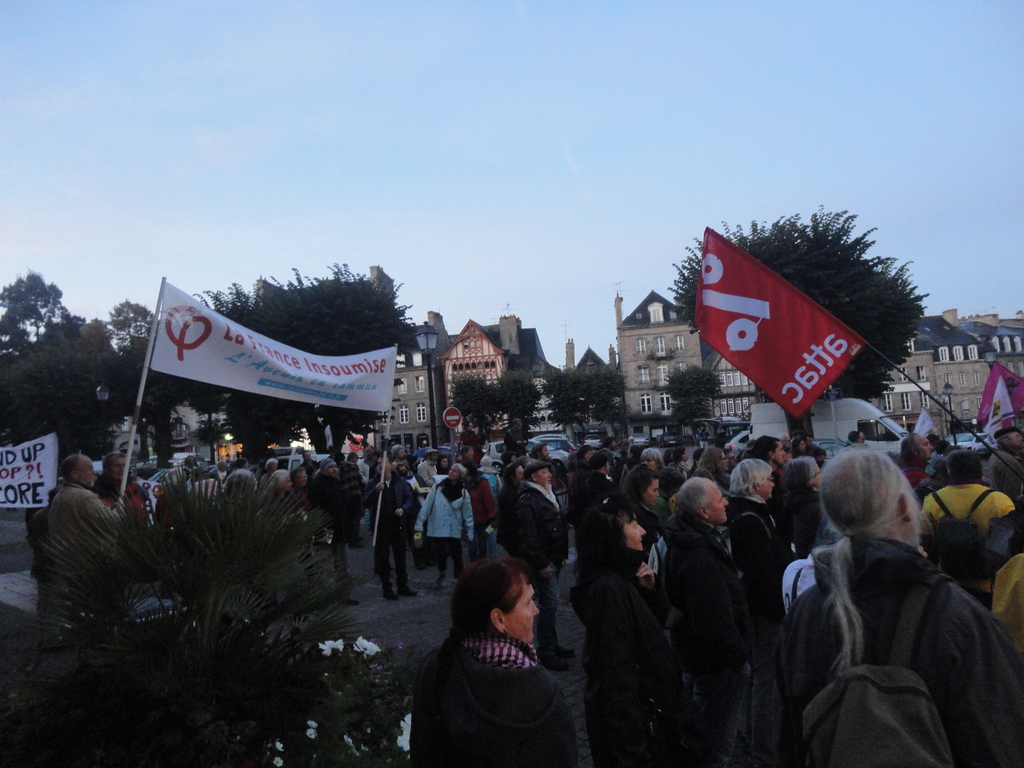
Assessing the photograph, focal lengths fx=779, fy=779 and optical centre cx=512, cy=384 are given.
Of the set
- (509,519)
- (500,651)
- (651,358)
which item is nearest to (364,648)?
(500,651)

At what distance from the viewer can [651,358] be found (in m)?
70.2

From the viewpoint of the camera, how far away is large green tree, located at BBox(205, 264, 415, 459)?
33.5 meters

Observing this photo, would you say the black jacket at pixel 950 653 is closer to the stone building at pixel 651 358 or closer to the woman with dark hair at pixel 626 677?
the woman with dark hair at pixel 626 677

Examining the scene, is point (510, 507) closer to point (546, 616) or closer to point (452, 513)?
point (546, 616)

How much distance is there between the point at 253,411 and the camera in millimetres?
33781

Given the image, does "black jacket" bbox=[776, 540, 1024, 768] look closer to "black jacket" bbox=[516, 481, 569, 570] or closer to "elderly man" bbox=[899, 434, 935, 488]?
"black jacket" bbox=[516, 481, 569, 570]

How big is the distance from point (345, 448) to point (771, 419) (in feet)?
80.0

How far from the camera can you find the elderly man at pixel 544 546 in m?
6.65

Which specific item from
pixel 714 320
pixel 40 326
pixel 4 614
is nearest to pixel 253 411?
pixel 4 614

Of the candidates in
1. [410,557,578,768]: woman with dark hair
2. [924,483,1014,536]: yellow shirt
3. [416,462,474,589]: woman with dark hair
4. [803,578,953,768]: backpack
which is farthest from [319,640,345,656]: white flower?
[416,462,474,589]: woman with dark hair

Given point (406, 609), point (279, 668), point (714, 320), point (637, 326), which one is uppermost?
point (637, 326)

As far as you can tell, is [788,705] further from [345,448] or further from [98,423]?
[98,423]

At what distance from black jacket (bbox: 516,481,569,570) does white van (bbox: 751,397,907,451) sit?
1942 cm

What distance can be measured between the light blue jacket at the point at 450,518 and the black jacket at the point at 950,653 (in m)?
8.03
